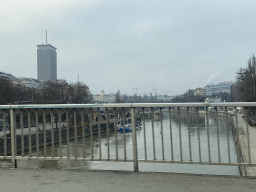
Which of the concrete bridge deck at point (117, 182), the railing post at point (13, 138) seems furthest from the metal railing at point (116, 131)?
the concrete bridge deck at point (117, 182)

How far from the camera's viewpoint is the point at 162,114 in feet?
13.6

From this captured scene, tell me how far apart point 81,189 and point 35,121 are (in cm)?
191

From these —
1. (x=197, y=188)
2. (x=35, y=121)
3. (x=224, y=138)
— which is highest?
(x=35, y=121)

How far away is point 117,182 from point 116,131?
1064 millimetres

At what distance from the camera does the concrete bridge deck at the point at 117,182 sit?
10.4 ft

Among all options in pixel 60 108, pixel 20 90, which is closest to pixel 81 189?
pixel 60 108

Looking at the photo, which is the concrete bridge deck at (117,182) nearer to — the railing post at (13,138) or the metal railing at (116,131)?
the metal railing at (116,131)

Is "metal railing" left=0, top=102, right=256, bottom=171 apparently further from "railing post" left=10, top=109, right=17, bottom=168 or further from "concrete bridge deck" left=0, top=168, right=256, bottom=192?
"concrete bridge deck" left=0, top=168, right=256, bottom=192

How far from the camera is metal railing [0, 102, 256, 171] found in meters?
3.95

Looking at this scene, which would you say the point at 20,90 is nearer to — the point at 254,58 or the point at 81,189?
the point at 254,58

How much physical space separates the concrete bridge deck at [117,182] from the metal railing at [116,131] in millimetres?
338

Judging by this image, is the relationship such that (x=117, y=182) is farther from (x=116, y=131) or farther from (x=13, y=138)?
(x=13, y=138)

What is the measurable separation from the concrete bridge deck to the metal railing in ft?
1.11

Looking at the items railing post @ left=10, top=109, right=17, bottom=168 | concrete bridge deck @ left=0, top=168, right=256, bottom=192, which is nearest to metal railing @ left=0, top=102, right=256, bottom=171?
railing post @ left=10, top=109, right=17, bottom=168
